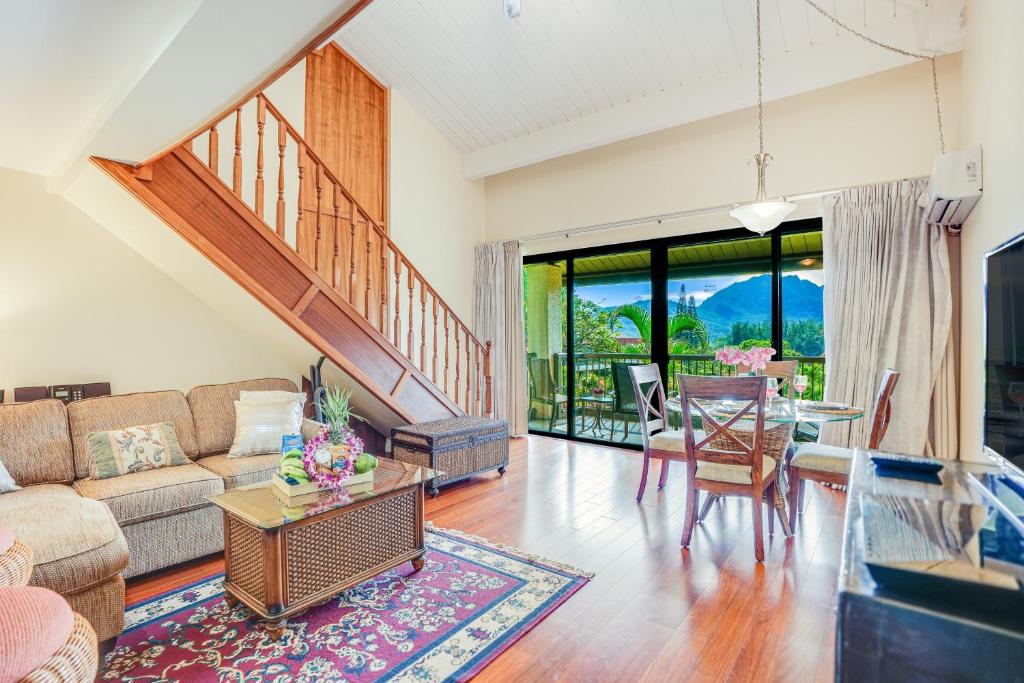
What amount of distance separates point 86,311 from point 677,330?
4785mm

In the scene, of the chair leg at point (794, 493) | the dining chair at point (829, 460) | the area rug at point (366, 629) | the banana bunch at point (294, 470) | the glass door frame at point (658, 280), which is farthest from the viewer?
the glass door frame at point (658, 280)

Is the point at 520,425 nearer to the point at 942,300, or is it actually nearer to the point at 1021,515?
the point at 942,300

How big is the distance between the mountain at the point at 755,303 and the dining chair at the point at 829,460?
4.86 ft

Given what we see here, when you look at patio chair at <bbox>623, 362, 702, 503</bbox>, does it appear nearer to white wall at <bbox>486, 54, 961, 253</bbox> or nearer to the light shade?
the light shade

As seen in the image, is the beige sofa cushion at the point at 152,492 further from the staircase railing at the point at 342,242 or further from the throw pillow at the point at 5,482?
the staircase railing at the point at 342,242

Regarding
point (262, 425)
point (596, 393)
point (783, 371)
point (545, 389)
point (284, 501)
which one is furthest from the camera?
point (545, 389)

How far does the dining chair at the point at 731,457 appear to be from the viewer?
2.62 metres

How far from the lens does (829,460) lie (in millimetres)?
2865

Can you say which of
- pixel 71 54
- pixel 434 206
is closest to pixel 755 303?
pixel 434 206

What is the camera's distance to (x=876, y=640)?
0.77 meters

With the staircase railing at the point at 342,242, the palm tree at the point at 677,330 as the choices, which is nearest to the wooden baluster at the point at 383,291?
the staircase railing at the point at 342,242

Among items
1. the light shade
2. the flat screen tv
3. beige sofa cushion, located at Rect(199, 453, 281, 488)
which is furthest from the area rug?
the light shade

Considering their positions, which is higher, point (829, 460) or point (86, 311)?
point (86, 311)

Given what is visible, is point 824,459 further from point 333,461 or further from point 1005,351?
point 333,461
